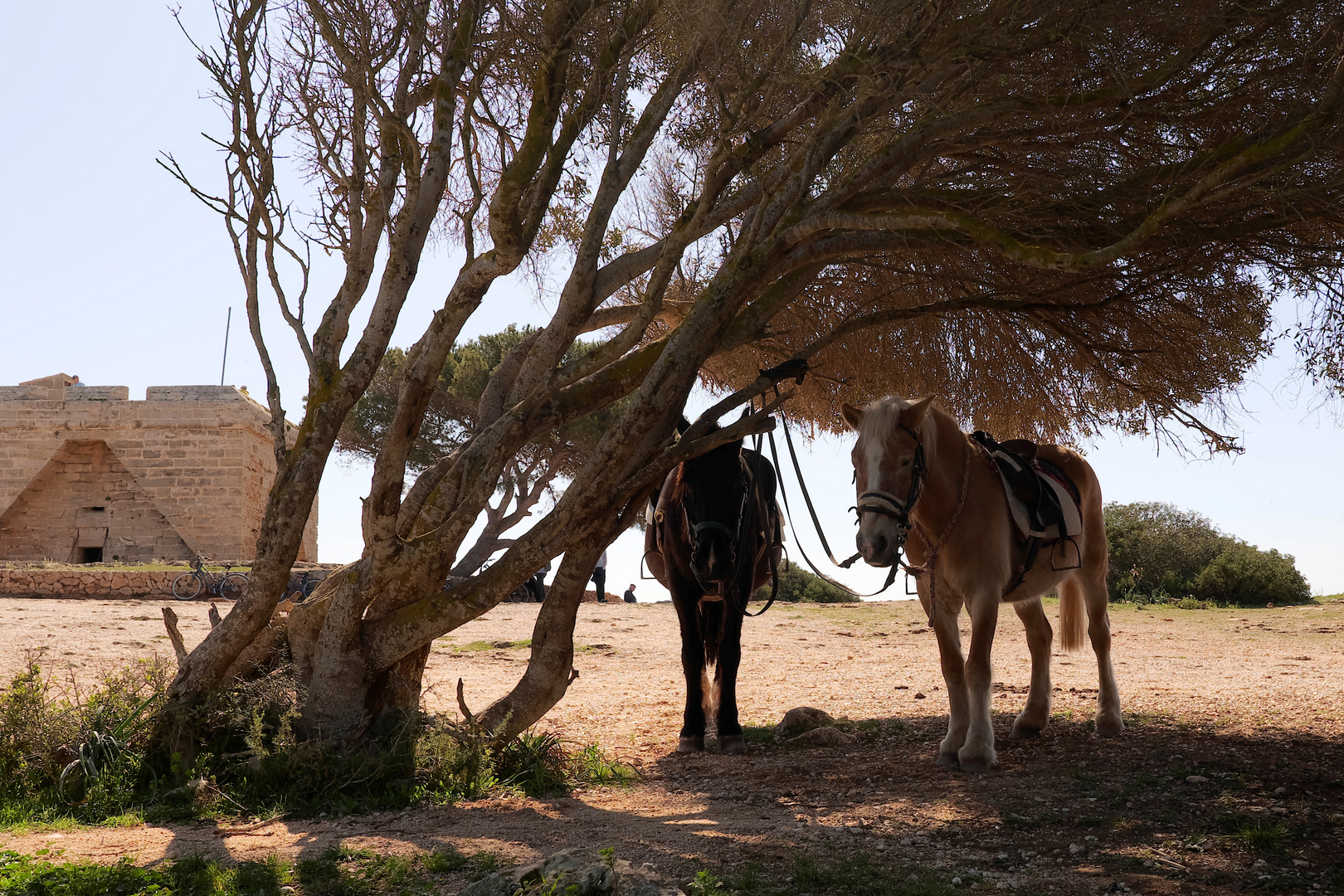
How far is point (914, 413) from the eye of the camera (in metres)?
5.04

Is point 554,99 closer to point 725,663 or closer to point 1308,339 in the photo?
point 725,663

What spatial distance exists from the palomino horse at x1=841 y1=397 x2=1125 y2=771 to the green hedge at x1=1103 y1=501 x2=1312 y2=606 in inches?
542

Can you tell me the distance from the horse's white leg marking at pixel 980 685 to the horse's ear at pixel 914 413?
3.25ft

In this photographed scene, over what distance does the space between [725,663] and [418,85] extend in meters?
4.41

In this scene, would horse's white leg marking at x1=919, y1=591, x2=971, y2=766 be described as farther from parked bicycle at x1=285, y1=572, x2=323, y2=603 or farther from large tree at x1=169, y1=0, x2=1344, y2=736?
parked bicycle at x1=285, y1=572, x2=323, y2=603

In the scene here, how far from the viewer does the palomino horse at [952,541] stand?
192 inches

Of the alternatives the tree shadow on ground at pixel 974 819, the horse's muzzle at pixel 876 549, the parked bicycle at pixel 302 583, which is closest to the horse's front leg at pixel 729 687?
the tree shadow on ground at pixel 974 819

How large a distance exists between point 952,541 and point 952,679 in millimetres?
775

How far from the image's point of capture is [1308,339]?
6.10 m

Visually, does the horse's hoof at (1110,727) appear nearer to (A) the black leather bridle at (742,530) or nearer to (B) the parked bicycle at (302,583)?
(A) the black leather bridle at (742,530)

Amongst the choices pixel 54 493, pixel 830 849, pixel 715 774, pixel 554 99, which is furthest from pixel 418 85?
pixel 54 493

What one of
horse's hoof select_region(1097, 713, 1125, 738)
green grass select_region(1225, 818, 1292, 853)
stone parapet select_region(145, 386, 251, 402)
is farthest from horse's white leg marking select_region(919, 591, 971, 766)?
stone parapet select_region(145, 386, 251, 402)

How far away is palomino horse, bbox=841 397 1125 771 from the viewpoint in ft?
16.0

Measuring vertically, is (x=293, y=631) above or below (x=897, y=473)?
below
